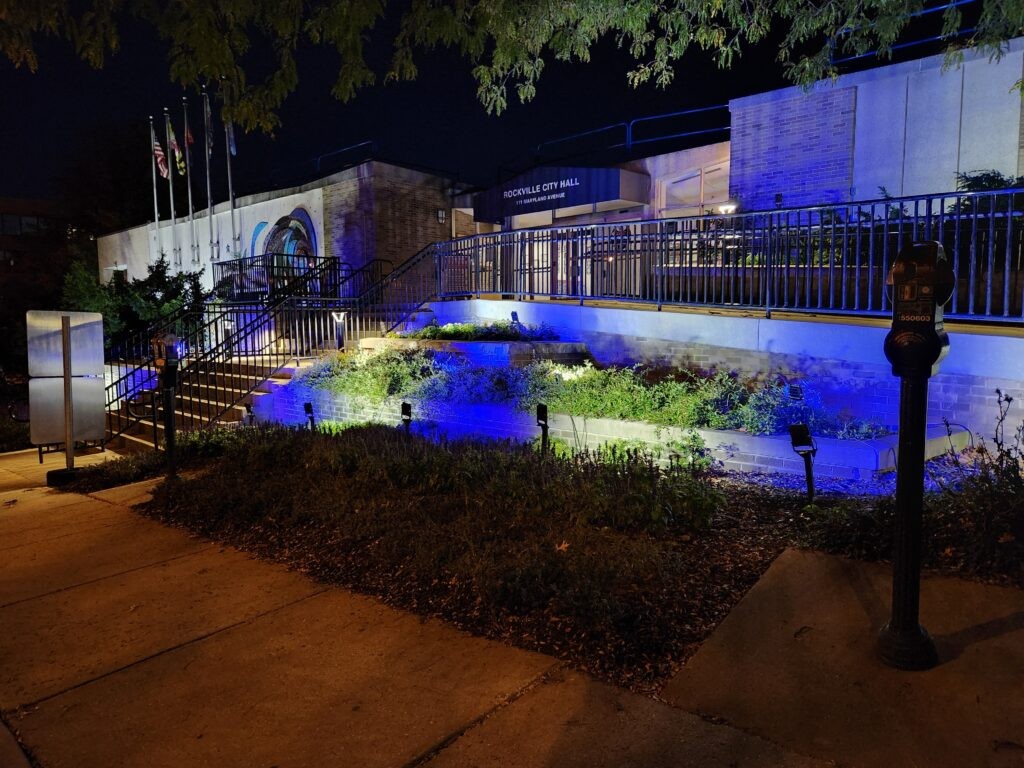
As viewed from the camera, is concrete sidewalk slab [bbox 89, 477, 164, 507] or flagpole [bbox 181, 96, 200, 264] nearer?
concrete sidewalk slab [bbox 89, 477, 164, 507]

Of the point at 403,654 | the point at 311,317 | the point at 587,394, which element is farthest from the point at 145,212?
the point at 403,654

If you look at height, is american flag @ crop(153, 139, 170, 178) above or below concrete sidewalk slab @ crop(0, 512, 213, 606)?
above

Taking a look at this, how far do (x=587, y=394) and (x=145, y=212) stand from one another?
46.7 metres

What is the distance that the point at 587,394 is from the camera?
8.05 meters

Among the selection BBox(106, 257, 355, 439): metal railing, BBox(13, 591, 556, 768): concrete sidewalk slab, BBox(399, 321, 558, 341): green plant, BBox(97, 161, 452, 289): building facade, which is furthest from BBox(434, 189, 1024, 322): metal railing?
BBox(97, 161, 452, 289): building facade

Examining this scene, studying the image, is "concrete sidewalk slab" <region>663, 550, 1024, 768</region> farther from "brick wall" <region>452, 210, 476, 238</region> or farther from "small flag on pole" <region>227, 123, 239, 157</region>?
"small flag on pole" <region>227, 123, 239, 157</region>

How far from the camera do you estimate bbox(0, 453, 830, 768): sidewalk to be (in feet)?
9.52

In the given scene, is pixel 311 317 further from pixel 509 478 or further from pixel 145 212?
pixel 145 212

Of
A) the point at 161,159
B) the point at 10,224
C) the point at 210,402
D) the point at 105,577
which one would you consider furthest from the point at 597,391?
the point at 10,224

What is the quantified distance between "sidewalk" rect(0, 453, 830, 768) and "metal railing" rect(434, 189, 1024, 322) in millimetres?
4496

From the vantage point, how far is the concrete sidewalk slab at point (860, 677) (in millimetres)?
2775

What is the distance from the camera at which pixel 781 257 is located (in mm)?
8328

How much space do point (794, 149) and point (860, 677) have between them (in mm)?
11270

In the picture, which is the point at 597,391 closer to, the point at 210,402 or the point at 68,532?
the point at 68,532
